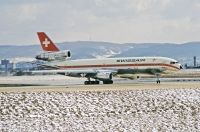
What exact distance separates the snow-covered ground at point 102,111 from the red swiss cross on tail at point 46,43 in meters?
42.5

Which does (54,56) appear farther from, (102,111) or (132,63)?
(102,111)

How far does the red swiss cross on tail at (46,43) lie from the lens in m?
83.2

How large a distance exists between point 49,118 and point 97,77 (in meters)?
39.9

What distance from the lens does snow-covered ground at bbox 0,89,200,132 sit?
31312 millimetres

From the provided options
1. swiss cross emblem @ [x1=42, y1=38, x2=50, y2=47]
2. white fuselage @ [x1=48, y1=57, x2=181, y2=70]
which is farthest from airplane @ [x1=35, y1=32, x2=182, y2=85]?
swiss cross emblem @ [x1=42, y1=38, x2=50, y2=47]

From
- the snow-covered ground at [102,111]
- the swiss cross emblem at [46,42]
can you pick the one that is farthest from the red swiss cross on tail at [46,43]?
the snow-covered ground at [102,111]

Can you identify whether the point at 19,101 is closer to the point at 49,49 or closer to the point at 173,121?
the point at 173,121

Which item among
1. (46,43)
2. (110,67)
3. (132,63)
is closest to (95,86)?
(132,63)

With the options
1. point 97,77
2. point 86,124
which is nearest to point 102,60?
point 97,77

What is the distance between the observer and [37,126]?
30828 mm

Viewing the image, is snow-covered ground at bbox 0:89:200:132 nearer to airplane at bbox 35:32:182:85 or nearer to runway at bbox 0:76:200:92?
runway at bbox 0:76:200:92

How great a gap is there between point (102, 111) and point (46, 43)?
50073 millimetres

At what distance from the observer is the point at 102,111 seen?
35.2 m

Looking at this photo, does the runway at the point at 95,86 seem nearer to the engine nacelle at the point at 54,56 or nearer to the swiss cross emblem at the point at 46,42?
the engine nacelle at the point at 54,56
